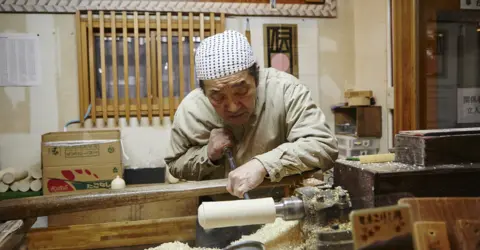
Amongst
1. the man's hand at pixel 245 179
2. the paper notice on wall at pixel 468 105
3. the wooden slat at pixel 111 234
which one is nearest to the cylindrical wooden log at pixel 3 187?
the wooden slat at pixel 111 234

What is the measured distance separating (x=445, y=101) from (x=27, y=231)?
2582 mm

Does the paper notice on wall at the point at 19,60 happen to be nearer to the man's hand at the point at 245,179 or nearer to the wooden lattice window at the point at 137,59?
the wooden lattice window at the point at 137,59

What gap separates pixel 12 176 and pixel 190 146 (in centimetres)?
232

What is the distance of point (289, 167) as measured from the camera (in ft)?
4.30

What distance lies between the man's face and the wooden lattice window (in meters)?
2.26

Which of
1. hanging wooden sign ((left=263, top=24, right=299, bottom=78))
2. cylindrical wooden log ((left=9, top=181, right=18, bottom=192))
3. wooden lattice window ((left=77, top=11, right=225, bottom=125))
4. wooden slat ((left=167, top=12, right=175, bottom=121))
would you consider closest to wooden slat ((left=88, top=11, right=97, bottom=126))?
wooden lattice window ((left=77, top=11, right=225, bottom=125))

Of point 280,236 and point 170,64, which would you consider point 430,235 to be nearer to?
point 280,236

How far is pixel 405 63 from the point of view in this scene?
279 cm

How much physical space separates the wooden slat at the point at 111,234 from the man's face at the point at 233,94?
1.34ft

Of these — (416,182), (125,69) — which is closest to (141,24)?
(125,69)

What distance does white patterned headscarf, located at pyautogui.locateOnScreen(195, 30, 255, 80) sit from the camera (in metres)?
1.37

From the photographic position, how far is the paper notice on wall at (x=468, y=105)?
2574mm

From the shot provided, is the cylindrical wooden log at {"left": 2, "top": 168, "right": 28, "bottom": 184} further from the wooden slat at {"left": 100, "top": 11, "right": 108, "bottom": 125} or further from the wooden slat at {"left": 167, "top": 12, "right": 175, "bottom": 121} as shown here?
the wooden slat at {"left": 167, "top": 12, "right": 175, "bottom": 121}

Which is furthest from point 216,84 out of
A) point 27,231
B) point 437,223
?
point 437,223
